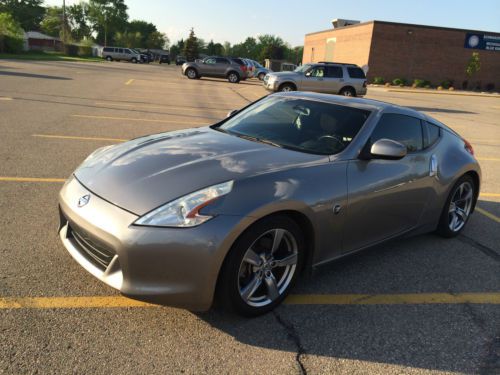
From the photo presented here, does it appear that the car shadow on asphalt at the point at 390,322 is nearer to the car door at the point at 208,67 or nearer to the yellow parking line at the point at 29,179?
the yellow parking line at the point at 29,179

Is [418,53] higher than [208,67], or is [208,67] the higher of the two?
[418,53]

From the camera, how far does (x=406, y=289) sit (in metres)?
3.63

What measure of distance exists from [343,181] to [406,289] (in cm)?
112

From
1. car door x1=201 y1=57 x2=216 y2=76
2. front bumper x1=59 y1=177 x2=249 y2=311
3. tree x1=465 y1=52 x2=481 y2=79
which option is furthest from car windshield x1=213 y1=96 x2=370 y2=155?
tree x1=465 y1=52 x2=481 y2=79

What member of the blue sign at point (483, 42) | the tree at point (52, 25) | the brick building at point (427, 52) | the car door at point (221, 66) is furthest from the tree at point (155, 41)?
the car door at point (221, 66)

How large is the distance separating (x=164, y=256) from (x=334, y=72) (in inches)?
769

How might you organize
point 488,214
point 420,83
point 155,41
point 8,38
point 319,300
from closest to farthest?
1. point 319,300
2. point 488,214
3. point 420,83
4. point 8,38
5. point 155,41

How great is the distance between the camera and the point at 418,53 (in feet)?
144

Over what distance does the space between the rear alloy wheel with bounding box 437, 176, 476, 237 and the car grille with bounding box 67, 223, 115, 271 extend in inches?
138

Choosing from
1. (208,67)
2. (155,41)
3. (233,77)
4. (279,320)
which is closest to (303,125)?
(279,320)

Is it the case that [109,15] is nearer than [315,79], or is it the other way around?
[315,79]

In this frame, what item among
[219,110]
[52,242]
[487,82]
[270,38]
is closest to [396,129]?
[52,242]

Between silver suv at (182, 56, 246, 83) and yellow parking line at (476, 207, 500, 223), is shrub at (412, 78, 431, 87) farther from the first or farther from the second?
yellow parking line at (476, 207, 500, 223)

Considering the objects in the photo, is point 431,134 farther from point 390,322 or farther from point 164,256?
point 164,256
